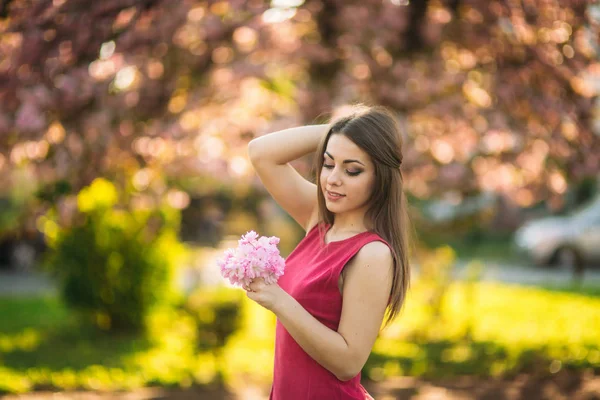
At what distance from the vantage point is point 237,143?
6.62 meters

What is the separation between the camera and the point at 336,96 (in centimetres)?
607

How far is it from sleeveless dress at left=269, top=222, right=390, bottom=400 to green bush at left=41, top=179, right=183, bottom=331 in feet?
18.4

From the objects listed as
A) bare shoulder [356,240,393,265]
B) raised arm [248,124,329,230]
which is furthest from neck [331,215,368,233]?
raised arm [248,124,329,230]

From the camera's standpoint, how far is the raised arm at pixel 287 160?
215 cm

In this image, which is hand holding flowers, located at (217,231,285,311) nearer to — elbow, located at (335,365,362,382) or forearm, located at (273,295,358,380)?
forearm, located at (273,295,358,380)

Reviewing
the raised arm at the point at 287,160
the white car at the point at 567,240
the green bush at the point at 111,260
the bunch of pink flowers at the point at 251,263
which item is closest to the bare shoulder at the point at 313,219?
the raised arm at the point at 287,160

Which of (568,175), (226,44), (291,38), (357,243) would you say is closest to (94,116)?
(226,44)

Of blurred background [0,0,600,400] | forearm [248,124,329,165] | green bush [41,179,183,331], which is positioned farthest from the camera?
green bush [41,179,183,331]

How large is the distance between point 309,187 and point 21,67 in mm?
2537

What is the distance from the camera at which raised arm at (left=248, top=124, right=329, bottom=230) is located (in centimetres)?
215

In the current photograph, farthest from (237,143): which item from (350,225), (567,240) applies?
(567,240)

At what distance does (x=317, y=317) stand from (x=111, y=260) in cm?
593

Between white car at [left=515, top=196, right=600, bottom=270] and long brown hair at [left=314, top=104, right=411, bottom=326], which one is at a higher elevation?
long brown hair at [left=314, top=104, right=411, bottom=326]

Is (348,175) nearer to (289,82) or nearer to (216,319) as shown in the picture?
(216,319)
